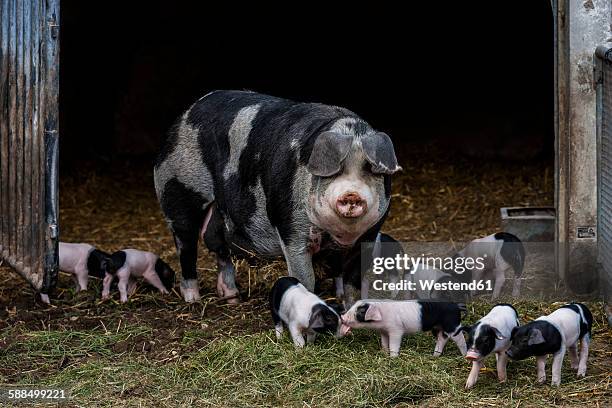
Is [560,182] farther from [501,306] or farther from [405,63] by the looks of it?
[405,63]

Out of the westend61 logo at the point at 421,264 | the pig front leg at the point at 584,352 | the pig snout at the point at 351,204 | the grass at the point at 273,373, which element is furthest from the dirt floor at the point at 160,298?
the pig snout at the point at 351,204

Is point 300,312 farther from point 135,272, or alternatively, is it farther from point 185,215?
point 135,272

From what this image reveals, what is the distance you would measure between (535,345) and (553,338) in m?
0.09

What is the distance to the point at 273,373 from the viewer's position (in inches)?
207

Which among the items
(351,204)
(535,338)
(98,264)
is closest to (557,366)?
(535,338)

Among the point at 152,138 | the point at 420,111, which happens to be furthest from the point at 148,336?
the point at 420,111

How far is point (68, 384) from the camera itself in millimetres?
5285

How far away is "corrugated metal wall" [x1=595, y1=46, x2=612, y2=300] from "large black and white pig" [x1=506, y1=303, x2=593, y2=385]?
1.29 metres

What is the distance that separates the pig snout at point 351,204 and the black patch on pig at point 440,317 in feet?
2.00

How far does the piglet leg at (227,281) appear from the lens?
6.85 meters

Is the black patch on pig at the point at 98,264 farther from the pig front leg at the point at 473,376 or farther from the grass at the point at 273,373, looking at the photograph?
the pig front leg at the point at 473,376

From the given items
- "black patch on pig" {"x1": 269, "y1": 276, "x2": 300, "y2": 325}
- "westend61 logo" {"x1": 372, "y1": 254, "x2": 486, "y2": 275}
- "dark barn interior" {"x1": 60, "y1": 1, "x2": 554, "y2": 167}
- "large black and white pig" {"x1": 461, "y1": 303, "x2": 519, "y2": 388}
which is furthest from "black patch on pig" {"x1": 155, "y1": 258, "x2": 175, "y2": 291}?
"dark barn interior" {"x1": 60, "y1": 1, "x2": 554, "y2": 167}

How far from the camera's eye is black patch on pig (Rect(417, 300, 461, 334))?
545 cm

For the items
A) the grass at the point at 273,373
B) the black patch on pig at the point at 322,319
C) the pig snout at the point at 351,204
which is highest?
the pig snout at the point at 351,204
